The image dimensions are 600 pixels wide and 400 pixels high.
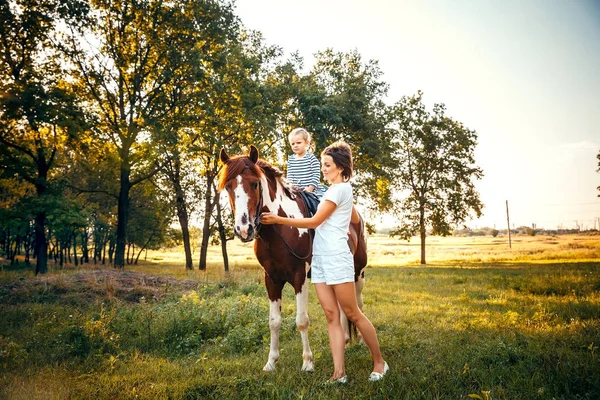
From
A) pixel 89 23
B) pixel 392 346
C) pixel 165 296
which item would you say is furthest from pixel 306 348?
pixel 89 23

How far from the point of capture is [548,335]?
5.21m

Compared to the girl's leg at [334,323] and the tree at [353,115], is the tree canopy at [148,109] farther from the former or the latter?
the girl's leg at [334,323]

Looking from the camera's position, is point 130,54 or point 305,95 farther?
point 305,95

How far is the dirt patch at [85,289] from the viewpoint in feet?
27.7

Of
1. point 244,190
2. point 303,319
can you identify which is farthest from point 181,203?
point 244,190

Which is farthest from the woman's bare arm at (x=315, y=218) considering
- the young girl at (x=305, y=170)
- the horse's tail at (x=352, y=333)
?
the horse's tail at (x=352, y=333)

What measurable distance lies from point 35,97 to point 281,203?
17.7 meters

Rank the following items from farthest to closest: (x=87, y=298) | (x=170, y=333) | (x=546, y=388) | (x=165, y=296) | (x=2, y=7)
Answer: (x=2, y=7)
(x=165, y=296)
(x=87, y=298)
(x=170, y=333)
(x=546, y=388)

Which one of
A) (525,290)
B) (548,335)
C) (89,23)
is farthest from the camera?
(89,23)

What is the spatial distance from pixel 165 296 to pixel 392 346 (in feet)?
21.9

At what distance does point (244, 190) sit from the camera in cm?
380

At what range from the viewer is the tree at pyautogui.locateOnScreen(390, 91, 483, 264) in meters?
30.2

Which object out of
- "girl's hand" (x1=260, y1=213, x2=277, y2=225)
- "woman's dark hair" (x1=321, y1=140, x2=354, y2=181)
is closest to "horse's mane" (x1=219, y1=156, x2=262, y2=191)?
"girl's hand" (x1=260, y1=213, x2=277, y2=225)

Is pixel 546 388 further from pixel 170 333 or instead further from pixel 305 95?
pixel 305 95
